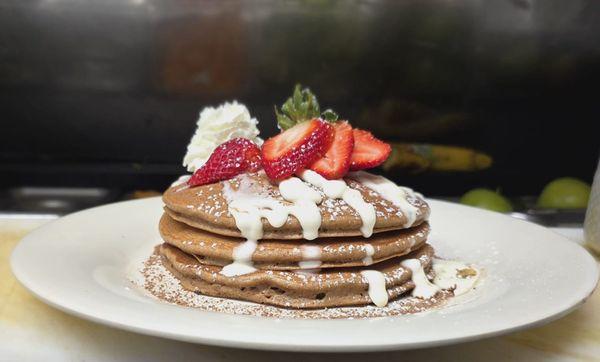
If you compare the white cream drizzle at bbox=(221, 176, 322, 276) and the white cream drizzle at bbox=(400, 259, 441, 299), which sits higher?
the white cream drizzle at bbox=(221, 176, 322, 276)

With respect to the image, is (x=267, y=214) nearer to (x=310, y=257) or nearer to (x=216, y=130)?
(x=310, y=257)

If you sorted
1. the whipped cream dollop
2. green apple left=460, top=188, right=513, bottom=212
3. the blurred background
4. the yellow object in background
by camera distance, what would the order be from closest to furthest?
1. the whipped cream dollop
2. green apple left=460, top=188, right=513, bottom=212
3. the blurred background
4. the yellow object in background

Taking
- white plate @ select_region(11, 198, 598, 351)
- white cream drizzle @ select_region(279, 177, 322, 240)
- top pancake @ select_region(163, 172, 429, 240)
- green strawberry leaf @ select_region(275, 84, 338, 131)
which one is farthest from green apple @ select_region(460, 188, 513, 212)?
white cream drizzle @ select_region(279, 177, 322, 240)

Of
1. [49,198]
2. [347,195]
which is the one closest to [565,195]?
[347,195]

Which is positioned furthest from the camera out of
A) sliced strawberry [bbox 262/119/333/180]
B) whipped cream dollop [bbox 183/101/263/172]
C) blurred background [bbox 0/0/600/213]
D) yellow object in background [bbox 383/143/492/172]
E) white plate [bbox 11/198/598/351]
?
yellow object in background [bbox 383/143/492/172]

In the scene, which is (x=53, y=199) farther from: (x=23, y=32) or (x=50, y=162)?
(x=23, y=32)

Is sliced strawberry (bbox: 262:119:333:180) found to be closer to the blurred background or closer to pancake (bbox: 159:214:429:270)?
pancake (bbox: 159:214:429:270)

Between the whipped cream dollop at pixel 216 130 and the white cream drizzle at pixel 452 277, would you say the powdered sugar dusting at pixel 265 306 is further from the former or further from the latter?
the whipped cream dollop at pixel 216 130
